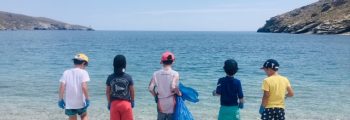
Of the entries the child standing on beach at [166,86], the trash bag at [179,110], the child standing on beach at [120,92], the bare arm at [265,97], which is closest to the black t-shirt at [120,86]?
the child standing on beach at [120,92]

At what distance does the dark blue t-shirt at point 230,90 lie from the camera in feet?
25.6

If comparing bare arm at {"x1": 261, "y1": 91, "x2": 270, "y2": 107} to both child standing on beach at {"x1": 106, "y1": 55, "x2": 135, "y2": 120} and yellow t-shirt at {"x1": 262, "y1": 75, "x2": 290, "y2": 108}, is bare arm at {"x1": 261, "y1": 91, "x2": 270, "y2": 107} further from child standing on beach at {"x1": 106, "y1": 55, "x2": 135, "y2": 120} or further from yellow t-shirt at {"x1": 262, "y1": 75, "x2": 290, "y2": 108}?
child standing on beach at {"x1": 106, "y1": 55, "x2": 135, "y2": 120}

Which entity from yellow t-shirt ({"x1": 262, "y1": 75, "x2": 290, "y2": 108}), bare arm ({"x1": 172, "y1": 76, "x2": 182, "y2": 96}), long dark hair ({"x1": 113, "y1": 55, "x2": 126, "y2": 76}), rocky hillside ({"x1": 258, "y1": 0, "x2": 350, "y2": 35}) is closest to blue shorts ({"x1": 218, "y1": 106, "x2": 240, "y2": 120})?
yellow t-shirt ({"x1": 262, "y1": 75, "x2": 290, "y2": 108})

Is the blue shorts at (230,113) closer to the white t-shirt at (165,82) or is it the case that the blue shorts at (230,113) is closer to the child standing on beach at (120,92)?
the white t-shirt at (165,82)

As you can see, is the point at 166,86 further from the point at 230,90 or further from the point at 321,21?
the point at 321,21

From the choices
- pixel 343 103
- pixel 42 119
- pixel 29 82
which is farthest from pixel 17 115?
pixel 343 103

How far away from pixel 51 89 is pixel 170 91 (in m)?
14.8

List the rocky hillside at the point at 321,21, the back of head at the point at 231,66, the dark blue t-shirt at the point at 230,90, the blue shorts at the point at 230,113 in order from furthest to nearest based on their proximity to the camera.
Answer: the rocky hillside at the point at 321,21
the blue shorts at the point at 230,113
the dark blue t-shirt at the point at 230,90
the back of head at the point at 231,66

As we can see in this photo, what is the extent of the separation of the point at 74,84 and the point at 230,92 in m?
2.95

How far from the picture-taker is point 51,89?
2144cm

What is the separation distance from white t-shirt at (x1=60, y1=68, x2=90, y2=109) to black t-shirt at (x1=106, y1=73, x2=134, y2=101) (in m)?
0.60

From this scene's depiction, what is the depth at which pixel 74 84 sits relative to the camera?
8164 millimetres

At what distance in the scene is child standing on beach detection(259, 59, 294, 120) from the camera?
7723 mm

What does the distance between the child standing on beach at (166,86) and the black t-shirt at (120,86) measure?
47 centimetres
